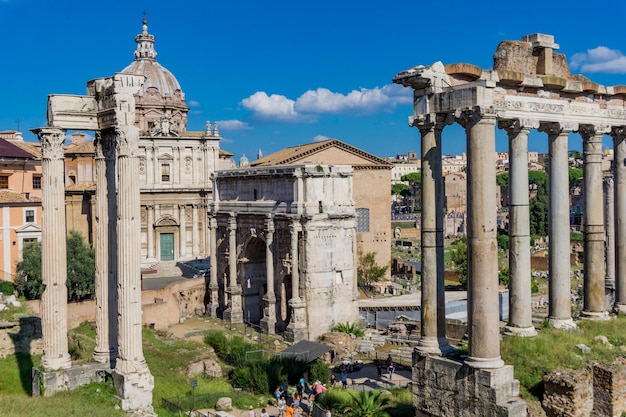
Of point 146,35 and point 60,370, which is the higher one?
point 146,35

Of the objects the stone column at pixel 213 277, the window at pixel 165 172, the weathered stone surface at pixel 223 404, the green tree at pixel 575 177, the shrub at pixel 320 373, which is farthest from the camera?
the green tree at pixel 575 177

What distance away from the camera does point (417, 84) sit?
14875 millimetres

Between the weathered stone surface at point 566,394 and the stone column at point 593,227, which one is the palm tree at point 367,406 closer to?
the weathered stone surface at point 566,394

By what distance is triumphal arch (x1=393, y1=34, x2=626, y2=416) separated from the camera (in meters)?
13.6

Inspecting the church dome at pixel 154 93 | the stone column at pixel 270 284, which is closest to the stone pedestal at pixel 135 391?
the stone column at pixel 270 284

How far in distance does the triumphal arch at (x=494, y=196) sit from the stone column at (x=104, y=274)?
24.3ft

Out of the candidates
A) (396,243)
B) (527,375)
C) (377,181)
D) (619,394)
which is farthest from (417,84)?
(396,243)

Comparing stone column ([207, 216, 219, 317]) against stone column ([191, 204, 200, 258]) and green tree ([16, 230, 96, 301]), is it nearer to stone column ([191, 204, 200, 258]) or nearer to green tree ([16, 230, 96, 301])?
green tree ([16, 230, 96, 301])

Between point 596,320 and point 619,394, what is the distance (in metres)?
3.54

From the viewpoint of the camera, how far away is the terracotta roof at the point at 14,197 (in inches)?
1326

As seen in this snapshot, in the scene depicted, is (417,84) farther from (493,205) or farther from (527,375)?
(527,375)

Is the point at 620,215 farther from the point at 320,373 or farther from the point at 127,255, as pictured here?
the point at 127,255

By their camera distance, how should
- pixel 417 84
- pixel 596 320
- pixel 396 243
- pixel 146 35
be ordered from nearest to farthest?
pixel 417 84, pixel 596 320, pixel 146 35, pixel 396 243

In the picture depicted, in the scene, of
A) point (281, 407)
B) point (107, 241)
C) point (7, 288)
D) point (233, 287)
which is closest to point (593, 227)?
point (281, 407)
